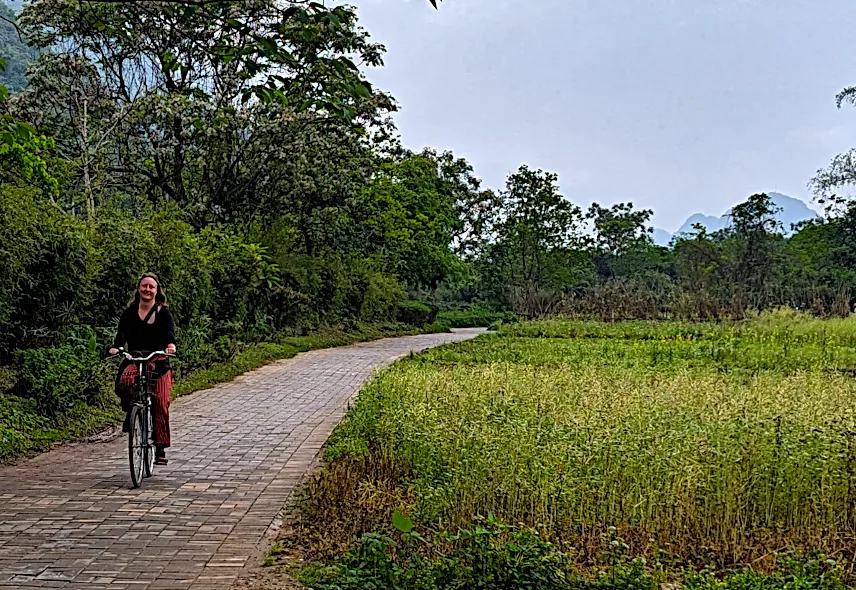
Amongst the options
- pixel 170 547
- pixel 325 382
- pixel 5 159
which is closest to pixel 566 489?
pixel 170 547

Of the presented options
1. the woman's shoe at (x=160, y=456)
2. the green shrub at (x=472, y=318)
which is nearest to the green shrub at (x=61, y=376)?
the woman's shoe at (x=160, y=456)

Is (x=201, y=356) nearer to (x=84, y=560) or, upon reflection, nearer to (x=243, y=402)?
(x=243, y=402)

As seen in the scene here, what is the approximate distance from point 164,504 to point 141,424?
976mm

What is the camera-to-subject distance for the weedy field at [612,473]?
5023 millimetres

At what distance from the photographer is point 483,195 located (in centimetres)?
4741

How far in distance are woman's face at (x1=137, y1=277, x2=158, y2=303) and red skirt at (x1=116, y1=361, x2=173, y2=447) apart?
56 cm

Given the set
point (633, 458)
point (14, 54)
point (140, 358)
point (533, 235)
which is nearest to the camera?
point (633, 458)

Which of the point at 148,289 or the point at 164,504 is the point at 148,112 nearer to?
the point at 148,289

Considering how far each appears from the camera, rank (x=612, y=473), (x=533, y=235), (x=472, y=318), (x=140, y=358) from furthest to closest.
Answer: (x=533, y=235) < (x=472, y=318) < (x=140, y=358) < (x=612, y=473)

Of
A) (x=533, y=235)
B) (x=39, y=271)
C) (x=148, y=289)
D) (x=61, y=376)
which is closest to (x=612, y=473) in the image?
(x=148, y=289)

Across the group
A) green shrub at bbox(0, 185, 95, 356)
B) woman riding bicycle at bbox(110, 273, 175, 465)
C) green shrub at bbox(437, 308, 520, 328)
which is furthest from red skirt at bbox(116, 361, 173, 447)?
green shrub at bbox(437, 308, 520, 328)

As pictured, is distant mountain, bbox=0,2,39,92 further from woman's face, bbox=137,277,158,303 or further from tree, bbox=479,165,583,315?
tree, bbox=479,165,583,315

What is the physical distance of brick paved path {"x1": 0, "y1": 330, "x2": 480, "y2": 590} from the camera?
15.4 ft

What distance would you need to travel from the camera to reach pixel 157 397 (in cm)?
696
